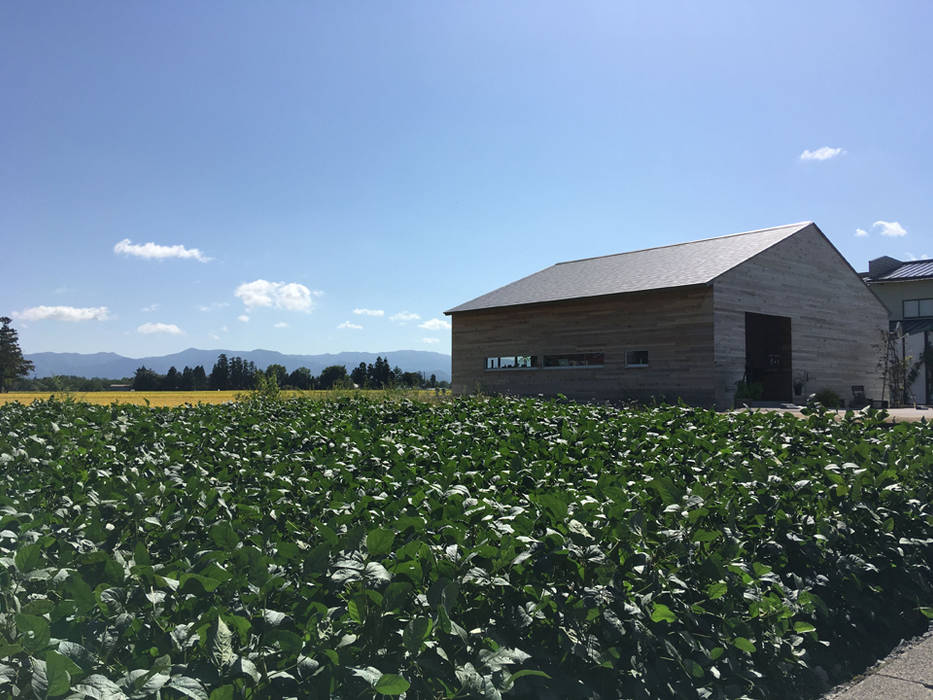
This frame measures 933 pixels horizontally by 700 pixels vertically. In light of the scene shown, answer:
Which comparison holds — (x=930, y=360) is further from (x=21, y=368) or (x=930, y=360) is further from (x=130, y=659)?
(x=21, y=368)

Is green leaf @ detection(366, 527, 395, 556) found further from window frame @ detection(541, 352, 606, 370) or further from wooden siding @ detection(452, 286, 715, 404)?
window frame @ detection(541, 352, 606, 370)

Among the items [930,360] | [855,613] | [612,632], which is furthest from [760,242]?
[612,632]

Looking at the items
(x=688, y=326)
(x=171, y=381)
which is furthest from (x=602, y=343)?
(x=171, y=381)

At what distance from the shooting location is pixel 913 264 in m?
37.3

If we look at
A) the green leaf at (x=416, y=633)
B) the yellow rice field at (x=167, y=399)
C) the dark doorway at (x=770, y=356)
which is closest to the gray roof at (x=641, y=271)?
the dark doorway at (x=770, y=356)

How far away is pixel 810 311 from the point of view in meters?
23.2

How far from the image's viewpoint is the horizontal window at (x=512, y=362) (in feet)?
78.8

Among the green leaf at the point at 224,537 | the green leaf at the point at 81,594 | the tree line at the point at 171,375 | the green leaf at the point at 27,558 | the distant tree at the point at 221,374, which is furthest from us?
the distant tree at the point at 221,374

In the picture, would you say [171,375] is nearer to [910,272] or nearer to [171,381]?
[171,381]

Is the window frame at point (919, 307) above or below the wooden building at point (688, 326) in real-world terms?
above

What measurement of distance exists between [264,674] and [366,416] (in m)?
5.85

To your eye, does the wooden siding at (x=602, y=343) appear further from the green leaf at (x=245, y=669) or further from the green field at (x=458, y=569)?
the green leaf at (x=245, y=669)

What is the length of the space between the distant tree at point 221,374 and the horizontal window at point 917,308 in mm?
53865

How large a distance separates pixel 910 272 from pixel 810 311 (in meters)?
18.6
